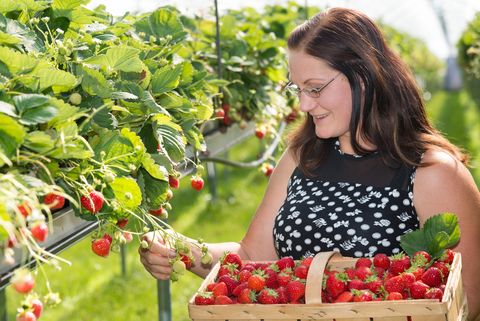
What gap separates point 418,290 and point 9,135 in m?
0.90

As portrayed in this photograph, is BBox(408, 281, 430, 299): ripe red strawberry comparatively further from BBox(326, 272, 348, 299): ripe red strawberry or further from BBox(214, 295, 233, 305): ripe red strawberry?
BBox(214, 295, 233, 305): ripe red strawberry

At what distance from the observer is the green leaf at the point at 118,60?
185cm

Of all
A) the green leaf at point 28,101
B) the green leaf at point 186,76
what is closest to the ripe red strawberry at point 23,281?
the green leaf at point 28,101

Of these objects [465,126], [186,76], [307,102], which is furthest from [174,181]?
[465,126]

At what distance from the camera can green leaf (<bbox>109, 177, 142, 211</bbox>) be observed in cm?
167

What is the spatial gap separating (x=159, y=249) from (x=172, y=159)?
34cm

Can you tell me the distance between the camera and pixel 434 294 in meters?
1.78

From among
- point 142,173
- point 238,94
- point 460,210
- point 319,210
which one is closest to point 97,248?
point 142,173

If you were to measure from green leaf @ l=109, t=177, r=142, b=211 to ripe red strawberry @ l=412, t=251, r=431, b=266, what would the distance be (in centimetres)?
68

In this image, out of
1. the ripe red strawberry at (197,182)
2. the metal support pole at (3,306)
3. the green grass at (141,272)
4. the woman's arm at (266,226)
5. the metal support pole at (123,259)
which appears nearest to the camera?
the ripe red strawberry at (197,182)

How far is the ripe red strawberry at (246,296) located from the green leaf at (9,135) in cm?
65

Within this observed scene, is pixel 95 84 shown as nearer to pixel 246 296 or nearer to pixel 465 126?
pixel 246 296

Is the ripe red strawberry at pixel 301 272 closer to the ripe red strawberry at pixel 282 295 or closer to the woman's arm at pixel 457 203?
the ripe red strawberry at pixel 282 295

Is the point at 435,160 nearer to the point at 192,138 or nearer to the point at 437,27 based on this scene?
the point at 192,138
